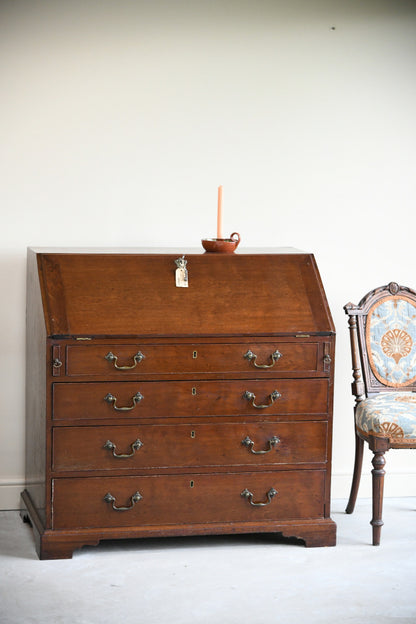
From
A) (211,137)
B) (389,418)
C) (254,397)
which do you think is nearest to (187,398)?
(254,397)

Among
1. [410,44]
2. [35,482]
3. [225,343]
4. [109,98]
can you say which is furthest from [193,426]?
[410,44]

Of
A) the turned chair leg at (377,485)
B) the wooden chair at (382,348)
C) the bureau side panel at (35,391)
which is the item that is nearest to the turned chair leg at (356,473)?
the wooden chair at (382,348)

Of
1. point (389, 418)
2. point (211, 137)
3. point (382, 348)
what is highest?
point (211, 137)

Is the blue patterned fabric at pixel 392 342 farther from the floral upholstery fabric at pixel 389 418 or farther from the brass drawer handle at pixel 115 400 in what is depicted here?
the brass drawer handle at pixel 115 400

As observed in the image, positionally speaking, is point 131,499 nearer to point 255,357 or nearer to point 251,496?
point 251,496

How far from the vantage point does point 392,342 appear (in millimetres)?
4066

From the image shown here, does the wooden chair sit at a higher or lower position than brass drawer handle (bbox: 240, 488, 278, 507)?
higher

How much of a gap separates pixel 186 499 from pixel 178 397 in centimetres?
39

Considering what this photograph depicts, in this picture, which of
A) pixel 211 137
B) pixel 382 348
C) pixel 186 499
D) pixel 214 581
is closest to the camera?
pixel 214 581

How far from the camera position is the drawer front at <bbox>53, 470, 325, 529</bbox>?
352 cm

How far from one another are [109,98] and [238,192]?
695 mm

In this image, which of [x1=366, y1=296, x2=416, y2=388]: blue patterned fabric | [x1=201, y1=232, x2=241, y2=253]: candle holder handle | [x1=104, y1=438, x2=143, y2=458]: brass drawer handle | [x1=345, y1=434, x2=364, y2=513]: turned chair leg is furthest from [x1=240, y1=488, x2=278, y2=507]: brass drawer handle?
[x1=201, y1=232, x2=241, y2=253]: candle holder handle

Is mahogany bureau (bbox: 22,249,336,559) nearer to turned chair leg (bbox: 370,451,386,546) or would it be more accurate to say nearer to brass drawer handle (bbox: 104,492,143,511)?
brass drawer handle (bbox: 104,492,143,511)

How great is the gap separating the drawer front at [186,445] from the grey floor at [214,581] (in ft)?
1.15
